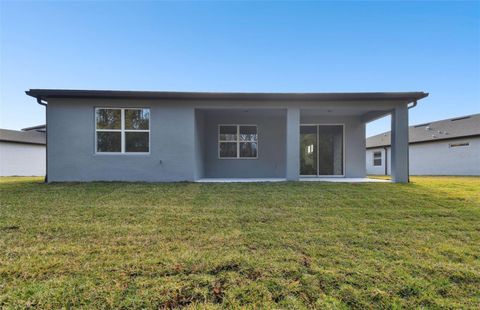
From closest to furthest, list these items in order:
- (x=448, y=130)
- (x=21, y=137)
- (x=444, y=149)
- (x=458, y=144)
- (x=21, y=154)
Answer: (x=458, y=144) → (x=444, y=149) → (x=448, y=130) → (x=21, y=154) → (x=21, y=137)

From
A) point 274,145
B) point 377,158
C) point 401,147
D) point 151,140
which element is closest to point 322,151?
point 274,145

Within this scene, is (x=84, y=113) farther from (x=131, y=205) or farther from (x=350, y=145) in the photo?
(x=350, y=145)

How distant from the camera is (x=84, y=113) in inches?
322

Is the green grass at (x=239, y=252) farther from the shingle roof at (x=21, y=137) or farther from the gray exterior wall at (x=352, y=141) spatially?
the shingle roof at (x=21, y=137)

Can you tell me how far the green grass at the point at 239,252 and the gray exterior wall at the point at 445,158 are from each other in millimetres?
12879

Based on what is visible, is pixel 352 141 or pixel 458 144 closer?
pixel 352 141

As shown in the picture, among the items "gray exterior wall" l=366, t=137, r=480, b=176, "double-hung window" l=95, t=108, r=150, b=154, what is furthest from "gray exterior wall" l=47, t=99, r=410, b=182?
"gray exterior wall" l=366, t=137, r=480, b=176

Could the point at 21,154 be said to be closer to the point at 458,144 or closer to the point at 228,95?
the point at 228,95

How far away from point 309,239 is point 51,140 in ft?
28.9

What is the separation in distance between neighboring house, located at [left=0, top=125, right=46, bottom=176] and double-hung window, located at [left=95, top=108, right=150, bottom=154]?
1446 cm

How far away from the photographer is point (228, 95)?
8.10 meters

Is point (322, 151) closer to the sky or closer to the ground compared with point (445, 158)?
closer to the sky

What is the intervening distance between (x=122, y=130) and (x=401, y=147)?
31.5 feet

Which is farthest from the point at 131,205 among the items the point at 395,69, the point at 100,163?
the point at 395,69
